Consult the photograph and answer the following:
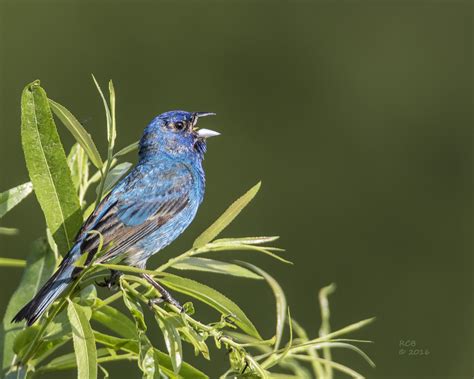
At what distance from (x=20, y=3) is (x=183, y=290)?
6977mm

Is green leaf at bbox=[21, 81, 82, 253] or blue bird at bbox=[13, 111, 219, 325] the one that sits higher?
green leaf at bbox=[21, 81, 82, 253]

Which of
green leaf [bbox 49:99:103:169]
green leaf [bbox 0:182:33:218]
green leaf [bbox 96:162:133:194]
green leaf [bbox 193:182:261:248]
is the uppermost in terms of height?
green leaf [bbox 49:99:103:169]

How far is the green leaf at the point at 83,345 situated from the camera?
146cm

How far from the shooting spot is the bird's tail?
1.69 m

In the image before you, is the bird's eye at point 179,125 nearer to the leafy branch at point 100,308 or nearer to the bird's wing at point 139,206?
the bird's wing at point 139,206

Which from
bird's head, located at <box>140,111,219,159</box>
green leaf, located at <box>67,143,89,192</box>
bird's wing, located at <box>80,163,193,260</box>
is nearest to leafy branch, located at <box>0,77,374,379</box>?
green leaf, located at <box>67,143,89,192</box>

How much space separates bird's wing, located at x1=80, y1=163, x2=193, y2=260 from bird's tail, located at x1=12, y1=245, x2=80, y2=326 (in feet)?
0.70

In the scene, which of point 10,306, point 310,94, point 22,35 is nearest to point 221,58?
point 310,94

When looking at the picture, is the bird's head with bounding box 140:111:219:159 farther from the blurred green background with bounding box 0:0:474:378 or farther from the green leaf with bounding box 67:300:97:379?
the blurred green background with bounding box 0:0:474:378

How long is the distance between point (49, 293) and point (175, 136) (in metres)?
1.28

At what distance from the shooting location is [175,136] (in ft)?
9.70

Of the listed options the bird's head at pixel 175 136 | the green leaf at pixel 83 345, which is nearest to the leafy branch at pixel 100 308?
the green leaf at pixel 83 345

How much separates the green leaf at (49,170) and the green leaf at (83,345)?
201mm

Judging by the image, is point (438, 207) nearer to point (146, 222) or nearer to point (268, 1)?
point (268, 1)
